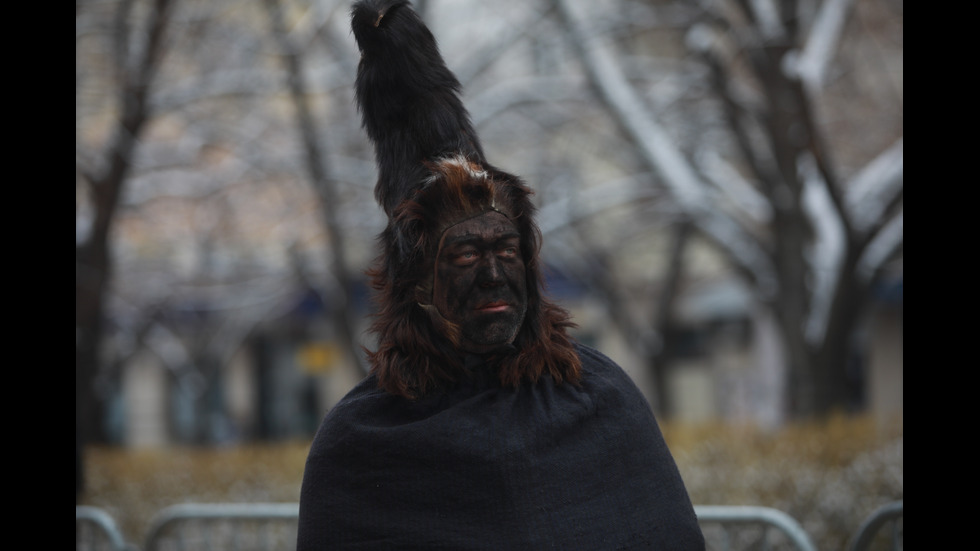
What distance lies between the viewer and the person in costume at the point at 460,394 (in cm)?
260

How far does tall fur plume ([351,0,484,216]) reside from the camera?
289cm

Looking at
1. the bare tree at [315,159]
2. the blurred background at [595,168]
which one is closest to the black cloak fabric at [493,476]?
the blurred background at [595,168]

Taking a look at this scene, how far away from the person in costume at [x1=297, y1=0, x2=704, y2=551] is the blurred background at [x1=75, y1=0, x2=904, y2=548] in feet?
1.26

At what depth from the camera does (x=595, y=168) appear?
2177cm

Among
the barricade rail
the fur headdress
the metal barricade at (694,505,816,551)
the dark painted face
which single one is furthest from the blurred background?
the metal barricade at (694,505,816,551)

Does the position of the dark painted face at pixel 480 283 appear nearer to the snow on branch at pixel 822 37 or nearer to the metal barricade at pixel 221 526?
the metal barricade at pixel 221 526

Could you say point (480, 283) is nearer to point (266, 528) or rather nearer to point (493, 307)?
point (493, 307)

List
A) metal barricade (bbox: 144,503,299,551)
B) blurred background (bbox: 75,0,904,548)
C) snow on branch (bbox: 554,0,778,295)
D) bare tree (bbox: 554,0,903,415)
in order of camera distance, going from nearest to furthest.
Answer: metal barricade (bbox: 144,503,299,551) < blurred background (bbox: 75,0,904,548) < bare tree (bbox: 554,0,903,415) < snow on branch (bbox: 554,0,778,295)

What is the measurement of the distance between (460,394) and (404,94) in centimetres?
82

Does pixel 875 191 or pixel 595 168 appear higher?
pixel 595 168

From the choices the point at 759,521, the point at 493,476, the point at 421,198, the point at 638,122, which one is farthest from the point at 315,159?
the point at 493,476

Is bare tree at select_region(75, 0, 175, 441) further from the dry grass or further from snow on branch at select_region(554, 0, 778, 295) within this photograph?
snow on branch at select_region(554, 0, 778, 295)
